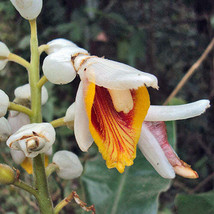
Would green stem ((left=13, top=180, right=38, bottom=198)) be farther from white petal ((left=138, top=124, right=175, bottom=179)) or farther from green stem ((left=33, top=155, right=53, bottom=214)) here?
white petal ((left=138, top=124, right=175, bottom=179))

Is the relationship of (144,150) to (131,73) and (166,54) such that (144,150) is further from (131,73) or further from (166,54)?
(166,54)

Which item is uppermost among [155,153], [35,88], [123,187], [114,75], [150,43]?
[114,75]

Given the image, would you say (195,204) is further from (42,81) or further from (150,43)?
(150,43)

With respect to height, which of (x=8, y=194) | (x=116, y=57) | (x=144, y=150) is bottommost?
(x=8, y=194)

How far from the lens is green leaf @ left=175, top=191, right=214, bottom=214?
1165 millimetres

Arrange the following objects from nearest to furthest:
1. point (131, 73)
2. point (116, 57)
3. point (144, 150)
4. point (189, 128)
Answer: point (131, 73)
point (144, 150)
point (189, 128)
point (116, 57)

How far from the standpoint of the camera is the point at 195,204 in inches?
46.4

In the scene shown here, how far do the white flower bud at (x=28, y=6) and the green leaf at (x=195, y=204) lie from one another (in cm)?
73

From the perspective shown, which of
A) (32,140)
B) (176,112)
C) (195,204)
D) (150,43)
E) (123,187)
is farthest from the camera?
(150,43)

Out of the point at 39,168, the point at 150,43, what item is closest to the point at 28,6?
the point at 39,168

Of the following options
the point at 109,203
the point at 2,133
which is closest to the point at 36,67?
the point at 2,133

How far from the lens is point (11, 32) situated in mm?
2531

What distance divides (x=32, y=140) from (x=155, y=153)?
30 cm

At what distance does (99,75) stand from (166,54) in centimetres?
185
